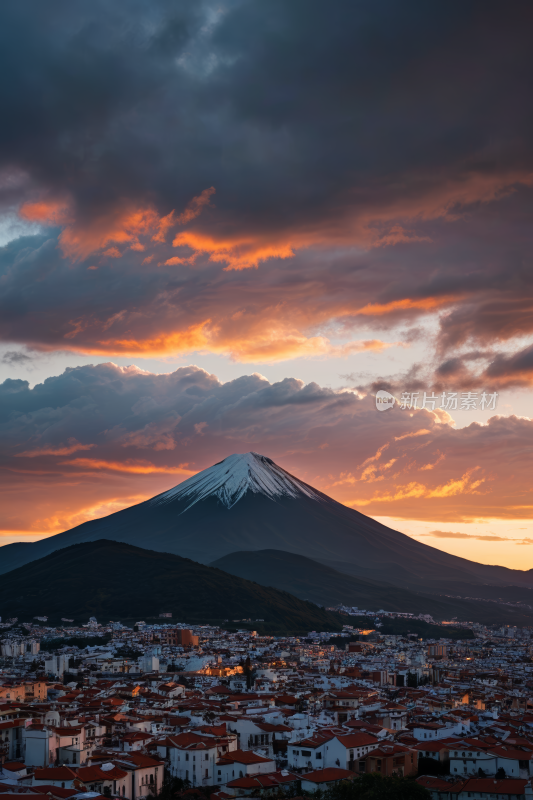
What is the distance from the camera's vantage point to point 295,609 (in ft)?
493

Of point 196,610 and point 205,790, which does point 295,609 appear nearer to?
point 196,610

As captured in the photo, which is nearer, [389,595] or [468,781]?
[468,781]

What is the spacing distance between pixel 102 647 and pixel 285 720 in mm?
49525

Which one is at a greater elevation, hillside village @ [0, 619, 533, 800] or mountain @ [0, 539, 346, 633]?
mountain @ [0, 539, 346, 633]

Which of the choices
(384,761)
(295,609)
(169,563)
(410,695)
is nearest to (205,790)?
(384,761)

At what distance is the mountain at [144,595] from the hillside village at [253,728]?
180ft

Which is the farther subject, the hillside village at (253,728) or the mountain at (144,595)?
the mountain at (144,595)

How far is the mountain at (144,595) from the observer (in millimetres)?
137750

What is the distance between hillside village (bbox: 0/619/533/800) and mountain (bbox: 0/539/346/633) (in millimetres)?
54918

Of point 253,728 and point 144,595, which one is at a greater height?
point 144,595

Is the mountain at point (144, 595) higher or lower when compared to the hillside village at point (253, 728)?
higher

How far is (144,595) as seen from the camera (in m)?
148

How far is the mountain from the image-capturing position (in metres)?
138

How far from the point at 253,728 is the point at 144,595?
353ft
